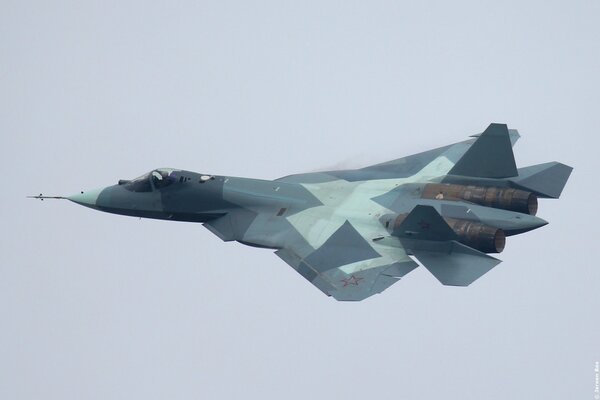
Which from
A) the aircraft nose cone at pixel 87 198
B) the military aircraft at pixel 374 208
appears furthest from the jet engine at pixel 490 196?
the aircraft nose cone at pixel 87 198

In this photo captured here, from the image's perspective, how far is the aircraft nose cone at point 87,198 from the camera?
49.7 m

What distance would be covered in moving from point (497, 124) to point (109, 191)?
1089 centimetres

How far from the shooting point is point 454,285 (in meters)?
41.9

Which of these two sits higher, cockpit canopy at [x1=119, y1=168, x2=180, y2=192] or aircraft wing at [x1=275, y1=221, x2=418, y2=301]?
cockpit canopy at [x1=119, y1=168, x2=180, y2=192]

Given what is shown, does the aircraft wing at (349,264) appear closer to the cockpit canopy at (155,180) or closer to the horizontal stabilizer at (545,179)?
the horizontal stabilizer at (545,179)

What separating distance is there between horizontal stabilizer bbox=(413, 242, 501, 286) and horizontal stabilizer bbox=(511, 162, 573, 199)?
3.26m

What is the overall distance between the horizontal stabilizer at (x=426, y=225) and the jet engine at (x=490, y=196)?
84.2 inches

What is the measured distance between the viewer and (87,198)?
4984cm

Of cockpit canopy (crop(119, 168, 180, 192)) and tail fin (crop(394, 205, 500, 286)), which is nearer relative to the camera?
tail fin (crop(394, 205, 500, 286))

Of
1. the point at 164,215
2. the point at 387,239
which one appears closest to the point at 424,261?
the point at 387,239

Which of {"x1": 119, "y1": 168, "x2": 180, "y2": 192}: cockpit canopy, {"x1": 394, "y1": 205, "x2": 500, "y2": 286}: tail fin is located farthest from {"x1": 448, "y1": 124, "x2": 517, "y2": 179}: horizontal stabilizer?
{"x1": 119, "y1": 168, "x2": 180, "y2": 192}: cockpit canopy

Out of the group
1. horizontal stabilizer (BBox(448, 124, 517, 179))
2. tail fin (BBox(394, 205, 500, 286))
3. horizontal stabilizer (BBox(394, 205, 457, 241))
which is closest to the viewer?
tail fin (BBox(394, 205, 500, 286))

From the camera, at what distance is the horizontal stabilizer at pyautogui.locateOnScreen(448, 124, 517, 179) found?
45.3 m

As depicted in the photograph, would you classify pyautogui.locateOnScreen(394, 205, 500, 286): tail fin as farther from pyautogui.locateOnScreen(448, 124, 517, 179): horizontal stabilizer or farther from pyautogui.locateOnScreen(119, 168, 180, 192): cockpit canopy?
pyautogui.locateOnScreen(119, 168, 180, 192): cockpit canopy
